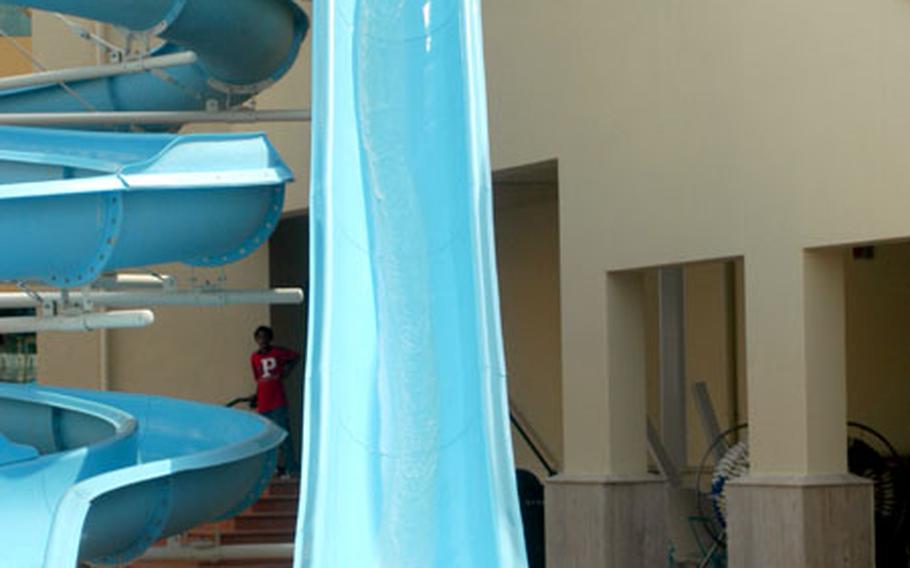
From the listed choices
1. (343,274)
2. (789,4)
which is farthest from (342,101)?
(789,4)

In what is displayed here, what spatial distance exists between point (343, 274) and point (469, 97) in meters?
1.21

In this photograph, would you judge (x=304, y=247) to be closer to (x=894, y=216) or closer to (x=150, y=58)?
(x=150, y=58)

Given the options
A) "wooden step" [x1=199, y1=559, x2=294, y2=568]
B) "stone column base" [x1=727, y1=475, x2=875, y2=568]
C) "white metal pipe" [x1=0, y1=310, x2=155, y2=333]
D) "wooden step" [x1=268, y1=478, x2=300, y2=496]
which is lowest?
"wooden step" [x1=199, y1=559, x2=294, y2=568]

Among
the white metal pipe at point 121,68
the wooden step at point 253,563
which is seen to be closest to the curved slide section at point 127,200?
the white metal pipe at point 121,68

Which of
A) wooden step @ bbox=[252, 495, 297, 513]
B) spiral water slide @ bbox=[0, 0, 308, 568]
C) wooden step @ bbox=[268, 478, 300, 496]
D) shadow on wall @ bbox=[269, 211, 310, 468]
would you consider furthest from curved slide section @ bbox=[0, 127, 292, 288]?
shadow on wall @ bbox=[269, 211, 310, 468]

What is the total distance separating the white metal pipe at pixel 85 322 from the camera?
9586 millimetres

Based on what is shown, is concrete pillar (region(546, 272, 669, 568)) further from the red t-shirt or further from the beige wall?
the red t-shirt

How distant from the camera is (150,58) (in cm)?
1156

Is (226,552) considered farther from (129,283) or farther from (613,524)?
(613,524)

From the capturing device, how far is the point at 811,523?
34.0 feet

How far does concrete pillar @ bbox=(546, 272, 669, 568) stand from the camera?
12438mm

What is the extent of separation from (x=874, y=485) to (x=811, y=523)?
183cm

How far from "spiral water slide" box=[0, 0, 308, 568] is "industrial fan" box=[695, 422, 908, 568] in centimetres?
291

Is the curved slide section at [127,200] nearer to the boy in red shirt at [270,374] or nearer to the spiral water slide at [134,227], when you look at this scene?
the spiral water slide at [134,227]
